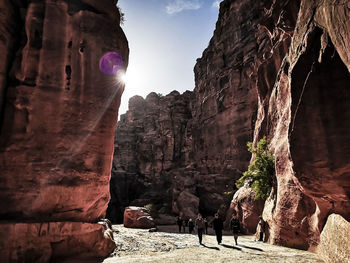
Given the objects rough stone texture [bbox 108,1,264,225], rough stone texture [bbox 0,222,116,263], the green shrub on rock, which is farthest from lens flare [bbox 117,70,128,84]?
rough stone texture [bbox 108,1,264,225]

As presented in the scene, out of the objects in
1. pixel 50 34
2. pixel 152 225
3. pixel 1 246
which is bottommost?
pixel 152 225

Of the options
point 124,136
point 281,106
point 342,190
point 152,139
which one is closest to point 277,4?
point 281,106

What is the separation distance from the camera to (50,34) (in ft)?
39.5

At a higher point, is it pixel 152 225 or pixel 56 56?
pixel 56 56

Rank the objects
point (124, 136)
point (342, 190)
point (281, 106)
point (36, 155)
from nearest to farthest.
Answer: point (342, 190)
point (36, 155)
point (281, 106)
point (124, 136)

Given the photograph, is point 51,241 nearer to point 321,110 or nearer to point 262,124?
point 321,110

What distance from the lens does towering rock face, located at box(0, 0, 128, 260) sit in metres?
10.2

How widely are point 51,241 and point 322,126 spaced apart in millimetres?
12369

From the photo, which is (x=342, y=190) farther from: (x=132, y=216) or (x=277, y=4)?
(x=132, y=216)

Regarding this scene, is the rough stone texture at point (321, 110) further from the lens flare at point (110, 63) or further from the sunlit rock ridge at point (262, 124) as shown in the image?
the lens flare at point (110, 63)

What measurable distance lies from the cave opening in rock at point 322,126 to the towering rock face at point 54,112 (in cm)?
990

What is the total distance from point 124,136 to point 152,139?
39.8ft

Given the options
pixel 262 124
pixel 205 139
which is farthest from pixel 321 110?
pixel 205 139

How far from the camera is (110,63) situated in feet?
44.7
